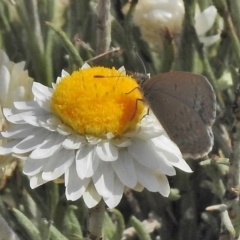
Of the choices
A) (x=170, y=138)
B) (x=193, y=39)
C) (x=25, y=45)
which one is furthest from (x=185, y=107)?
(x=25, y=45)

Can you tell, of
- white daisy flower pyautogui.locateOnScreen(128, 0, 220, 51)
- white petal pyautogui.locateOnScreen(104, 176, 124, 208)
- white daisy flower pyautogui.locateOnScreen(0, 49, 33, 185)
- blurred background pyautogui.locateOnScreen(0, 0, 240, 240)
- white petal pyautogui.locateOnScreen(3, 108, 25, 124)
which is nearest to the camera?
white petal pyautogui.locateOnScreen(104, 176, 124, 208)

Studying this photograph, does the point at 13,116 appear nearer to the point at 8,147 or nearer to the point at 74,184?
the point at 8,147

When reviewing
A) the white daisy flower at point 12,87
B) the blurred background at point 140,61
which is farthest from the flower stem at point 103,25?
the white daisy flower at point 12,87

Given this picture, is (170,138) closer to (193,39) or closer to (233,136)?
(233,136)

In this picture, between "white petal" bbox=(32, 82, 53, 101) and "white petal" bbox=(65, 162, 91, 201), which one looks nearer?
"white petal" bbox=(65, 162, 91, 201)

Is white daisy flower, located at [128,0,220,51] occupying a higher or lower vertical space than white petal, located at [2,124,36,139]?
lower

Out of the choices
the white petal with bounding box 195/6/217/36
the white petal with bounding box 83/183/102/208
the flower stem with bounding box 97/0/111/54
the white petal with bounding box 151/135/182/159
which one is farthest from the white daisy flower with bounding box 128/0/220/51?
the white petal with bounding box 83/183/102/208

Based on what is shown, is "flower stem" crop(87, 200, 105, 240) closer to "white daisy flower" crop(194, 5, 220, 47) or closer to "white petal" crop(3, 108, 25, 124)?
"white petal" crop(3, 108, 25, 124)

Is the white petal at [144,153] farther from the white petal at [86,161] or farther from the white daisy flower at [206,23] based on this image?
the white daisy flower at [206,23]
